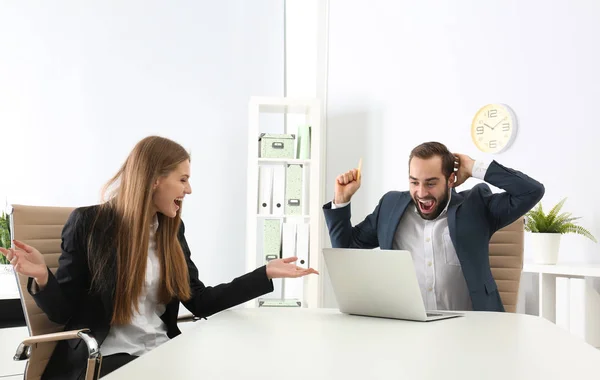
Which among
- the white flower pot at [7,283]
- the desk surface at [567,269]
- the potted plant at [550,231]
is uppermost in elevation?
the potted plant at [550,231]

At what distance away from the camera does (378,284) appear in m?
1.91

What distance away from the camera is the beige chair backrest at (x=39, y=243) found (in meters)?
2.10

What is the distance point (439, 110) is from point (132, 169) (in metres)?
2.55

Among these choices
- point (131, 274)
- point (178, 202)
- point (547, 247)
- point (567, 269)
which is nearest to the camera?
point (131, 274)

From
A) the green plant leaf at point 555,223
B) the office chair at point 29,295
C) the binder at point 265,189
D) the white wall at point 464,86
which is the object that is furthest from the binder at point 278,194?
the office chair at point 29,295

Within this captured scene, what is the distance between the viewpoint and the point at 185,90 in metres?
A: 5.21

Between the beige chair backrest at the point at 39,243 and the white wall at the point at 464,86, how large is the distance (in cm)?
256

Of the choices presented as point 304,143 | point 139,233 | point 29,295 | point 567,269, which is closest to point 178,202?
point 139,233

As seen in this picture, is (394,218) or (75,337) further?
(394,218)

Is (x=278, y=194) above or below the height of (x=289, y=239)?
above

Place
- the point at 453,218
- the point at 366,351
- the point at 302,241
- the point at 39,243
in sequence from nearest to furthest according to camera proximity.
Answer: the point at 366,351, the point at 39,243, the point at 453,218, the point at 302,241

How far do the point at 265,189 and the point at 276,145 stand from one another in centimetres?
30

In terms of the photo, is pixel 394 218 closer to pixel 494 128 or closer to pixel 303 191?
pixel 494 128

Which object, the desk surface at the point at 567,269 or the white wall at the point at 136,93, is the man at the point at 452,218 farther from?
the white wall at the point at 136,93
